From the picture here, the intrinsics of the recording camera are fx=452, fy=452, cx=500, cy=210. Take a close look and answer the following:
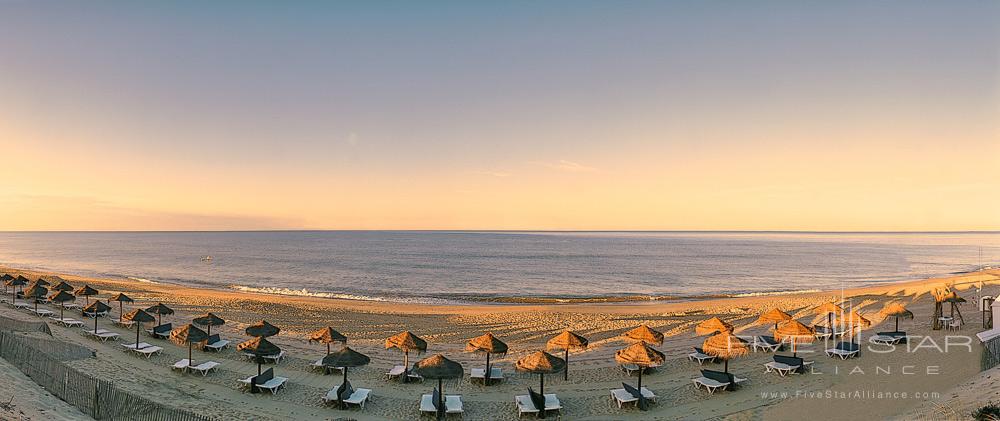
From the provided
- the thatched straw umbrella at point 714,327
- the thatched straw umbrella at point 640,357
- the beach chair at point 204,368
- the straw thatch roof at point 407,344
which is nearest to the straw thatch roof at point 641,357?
the thatched straw umbrella at point 640,357

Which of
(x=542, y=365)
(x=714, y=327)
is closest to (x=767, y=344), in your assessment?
(x=714, y=327)

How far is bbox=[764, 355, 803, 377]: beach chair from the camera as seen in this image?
16.0 m

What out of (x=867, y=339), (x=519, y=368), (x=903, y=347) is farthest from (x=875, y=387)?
(x=519, y=368)

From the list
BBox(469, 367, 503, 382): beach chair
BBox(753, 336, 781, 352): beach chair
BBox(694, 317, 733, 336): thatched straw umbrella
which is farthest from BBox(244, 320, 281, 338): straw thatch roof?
BBox(753, 336, 781, 352): beach chair

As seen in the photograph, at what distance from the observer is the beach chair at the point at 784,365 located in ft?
52.4

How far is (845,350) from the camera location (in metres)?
17.8

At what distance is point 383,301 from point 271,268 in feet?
130

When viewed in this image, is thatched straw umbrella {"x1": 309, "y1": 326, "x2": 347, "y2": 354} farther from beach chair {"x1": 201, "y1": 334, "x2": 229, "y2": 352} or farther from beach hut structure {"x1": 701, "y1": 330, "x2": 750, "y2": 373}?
beach hut structure {"x1": 701, "y1": 330, "x2": 750, "y2": 373}

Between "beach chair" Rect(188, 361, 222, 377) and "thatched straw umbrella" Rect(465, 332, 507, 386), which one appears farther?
"beach chair" Rect(188, 361, 222, 377)

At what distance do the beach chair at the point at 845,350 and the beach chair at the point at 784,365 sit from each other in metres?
2.87

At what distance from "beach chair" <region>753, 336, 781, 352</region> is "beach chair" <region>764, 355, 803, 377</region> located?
2.82m

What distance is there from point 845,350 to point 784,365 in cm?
390

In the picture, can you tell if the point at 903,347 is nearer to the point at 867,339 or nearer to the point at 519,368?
the point at 867,339

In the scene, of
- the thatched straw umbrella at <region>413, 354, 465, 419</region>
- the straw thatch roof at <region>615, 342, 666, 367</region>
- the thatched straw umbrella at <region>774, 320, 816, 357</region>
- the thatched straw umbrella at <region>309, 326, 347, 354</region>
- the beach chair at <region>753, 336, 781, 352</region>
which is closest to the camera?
the thatched straw umbrella at <region>413, 354, 465, 419</region>
